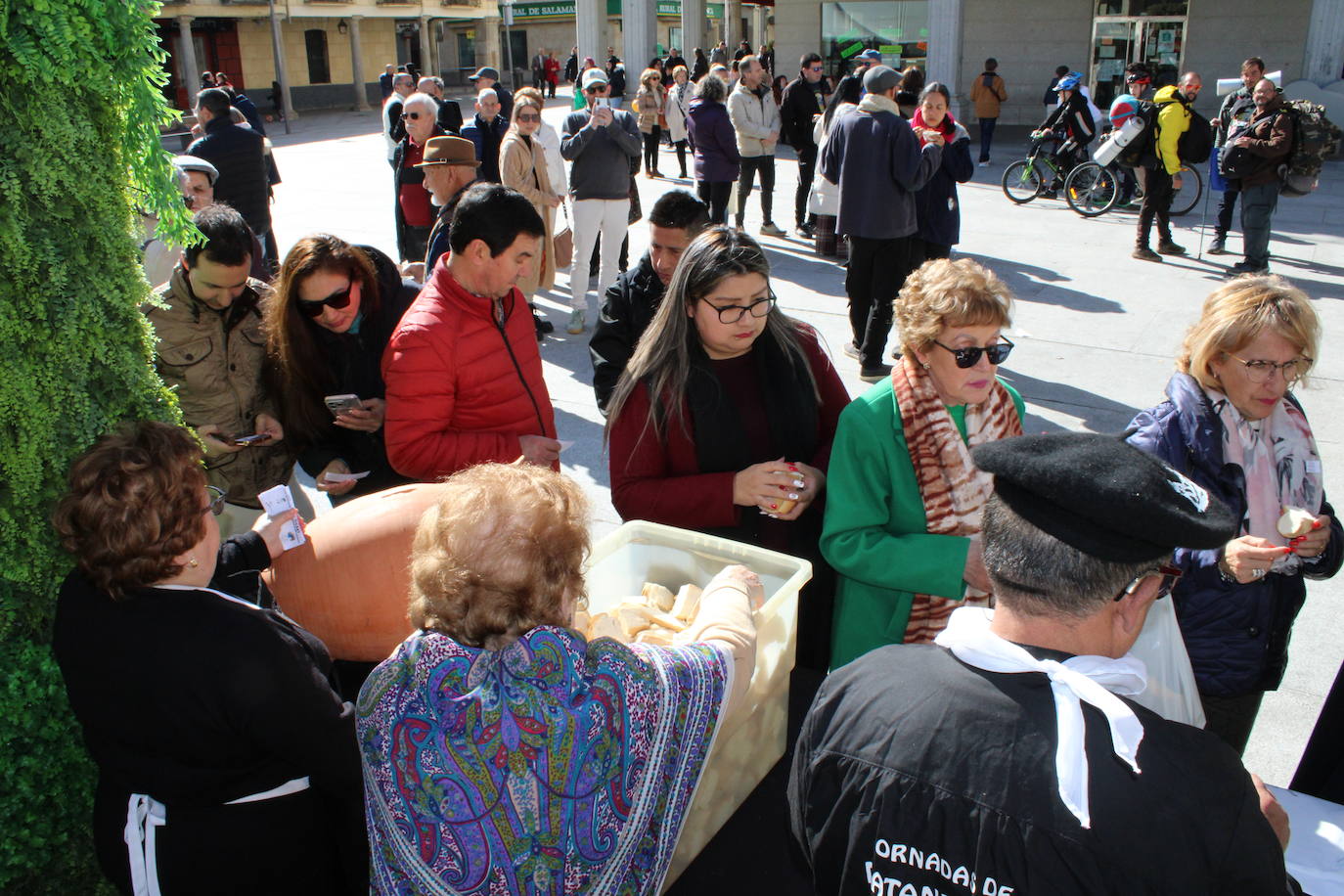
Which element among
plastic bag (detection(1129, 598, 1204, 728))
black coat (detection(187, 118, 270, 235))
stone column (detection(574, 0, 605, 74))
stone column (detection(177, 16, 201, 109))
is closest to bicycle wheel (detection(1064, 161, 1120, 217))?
black coat (detection(187, 118, 270, 235))

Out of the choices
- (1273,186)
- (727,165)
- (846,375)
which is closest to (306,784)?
(846,375)

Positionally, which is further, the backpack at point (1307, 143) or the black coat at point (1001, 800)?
the backpack at point (1307, 143)

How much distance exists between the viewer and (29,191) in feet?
6.66

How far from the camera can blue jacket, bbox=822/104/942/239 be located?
22.8 ft

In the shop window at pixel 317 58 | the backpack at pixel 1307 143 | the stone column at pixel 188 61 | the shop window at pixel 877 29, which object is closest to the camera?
the backpack at pixel 1307 143

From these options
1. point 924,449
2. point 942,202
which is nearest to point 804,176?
point 942,202

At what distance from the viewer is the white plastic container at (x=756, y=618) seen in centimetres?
208

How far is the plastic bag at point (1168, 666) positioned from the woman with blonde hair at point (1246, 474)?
64cm

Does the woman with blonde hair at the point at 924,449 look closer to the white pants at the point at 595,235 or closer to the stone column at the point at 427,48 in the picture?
the white pants at the point at 595,235

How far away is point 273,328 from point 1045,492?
2.76 metres

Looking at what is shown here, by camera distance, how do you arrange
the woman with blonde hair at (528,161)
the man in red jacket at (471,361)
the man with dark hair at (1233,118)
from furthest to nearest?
the man with dark hair at (1233,118), the woman with blonde hair at (528,161), the man in red jacket at (471,361)

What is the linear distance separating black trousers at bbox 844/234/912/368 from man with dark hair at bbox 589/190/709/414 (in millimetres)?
3293

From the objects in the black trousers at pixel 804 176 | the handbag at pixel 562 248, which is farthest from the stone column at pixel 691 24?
the handbag at pixel 562 248

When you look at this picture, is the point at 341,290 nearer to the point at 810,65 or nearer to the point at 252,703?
the point at 252,703
